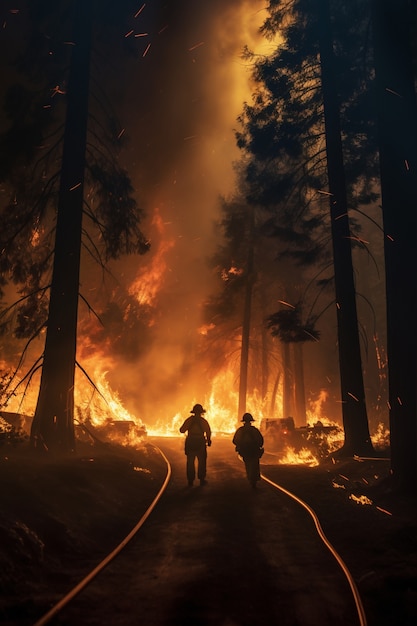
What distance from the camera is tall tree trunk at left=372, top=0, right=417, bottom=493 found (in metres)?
10.3

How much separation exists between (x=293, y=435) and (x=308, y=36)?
16623mm

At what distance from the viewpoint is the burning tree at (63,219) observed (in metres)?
14.1

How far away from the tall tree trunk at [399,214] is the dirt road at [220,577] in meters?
2.90

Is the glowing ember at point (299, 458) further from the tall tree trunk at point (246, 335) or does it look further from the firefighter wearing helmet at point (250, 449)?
the tall tree trunk at point (246, 335)

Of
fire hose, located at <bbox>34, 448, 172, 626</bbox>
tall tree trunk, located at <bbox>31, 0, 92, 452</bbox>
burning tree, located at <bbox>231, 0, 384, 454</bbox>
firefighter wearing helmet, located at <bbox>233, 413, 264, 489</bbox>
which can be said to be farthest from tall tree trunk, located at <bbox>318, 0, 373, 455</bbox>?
fire hose, located at <bbox>34, 448, 172, 626</bbox>

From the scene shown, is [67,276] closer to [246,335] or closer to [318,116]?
[318,116]

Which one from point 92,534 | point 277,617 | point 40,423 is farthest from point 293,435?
point 277,617

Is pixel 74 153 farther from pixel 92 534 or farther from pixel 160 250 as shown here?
pixel 160 250

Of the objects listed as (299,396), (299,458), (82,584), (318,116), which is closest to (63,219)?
(318,116)

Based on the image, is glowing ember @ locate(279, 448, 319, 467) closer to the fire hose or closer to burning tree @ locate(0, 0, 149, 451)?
burning tree @ locate(0, 0, 149, 451)

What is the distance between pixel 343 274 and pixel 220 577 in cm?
1252

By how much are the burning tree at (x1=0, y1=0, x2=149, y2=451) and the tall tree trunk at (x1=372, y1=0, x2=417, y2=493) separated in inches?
322

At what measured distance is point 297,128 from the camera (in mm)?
17562

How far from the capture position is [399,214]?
1091 cm
